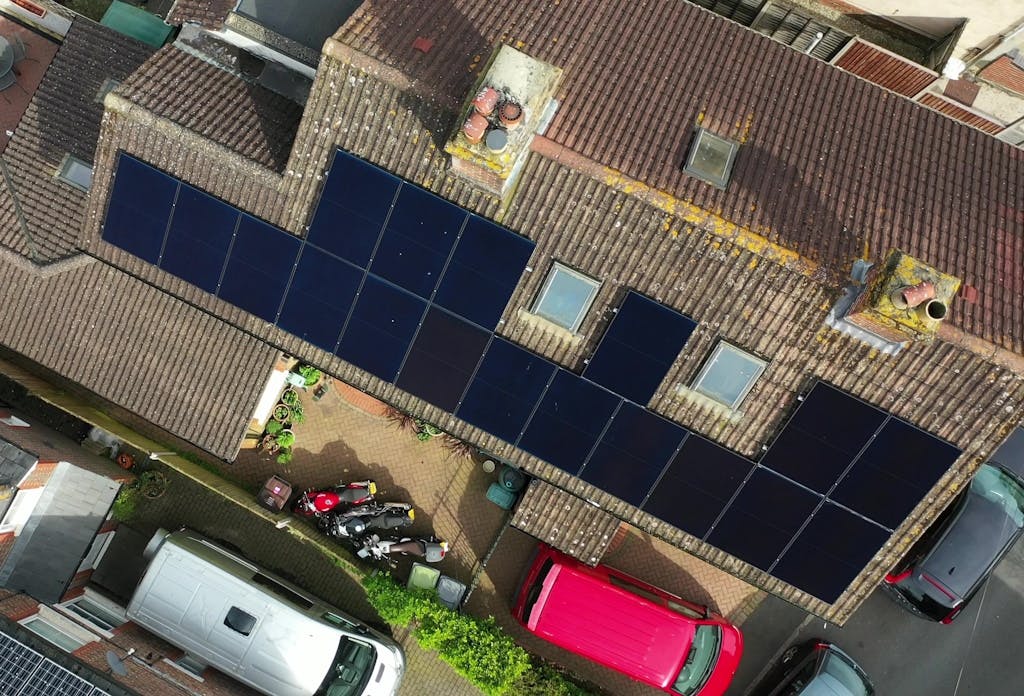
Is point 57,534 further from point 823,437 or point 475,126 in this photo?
point 823,437

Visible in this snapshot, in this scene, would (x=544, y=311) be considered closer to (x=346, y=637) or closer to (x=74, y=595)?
(x=346, y=637)

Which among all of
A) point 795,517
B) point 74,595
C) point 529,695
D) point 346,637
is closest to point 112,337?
point 74,595

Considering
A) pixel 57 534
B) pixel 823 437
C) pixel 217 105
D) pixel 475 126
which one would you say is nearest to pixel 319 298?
pixel 217 105

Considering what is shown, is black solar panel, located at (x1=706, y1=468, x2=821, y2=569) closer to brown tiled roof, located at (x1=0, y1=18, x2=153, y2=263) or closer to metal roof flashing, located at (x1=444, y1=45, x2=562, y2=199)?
metal roof flashing, located at (x1=444, y1=45, x2=562, y2=199)

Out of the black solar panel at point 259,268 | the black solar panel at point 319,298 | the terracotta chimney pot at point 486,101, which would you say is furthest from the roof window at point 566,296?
the black solar panel at point 259,268

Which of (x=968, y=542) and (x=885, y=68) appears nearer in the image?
(x=885, y=68)

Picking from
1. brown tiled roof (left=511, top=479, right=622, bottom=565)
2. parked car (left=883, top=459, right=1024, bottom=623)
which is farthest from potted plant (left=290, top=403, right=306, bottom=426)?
parked car (left=883, top=459, right=1024, bottom=623)

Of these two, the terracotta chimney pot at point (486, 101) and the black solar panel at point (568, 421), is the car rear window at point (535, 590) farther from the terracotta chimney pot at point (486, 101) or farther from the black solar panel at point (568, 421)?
the terracotta chimney pot at point (486, 101)
